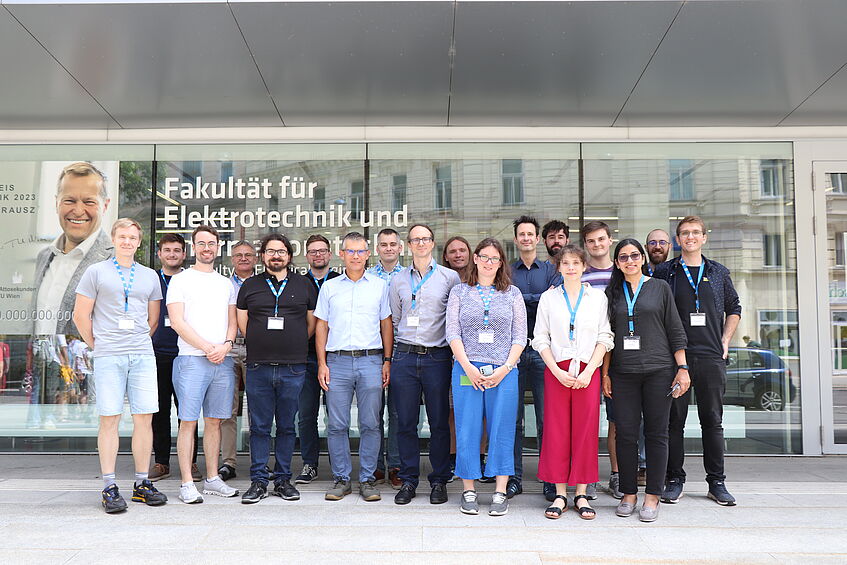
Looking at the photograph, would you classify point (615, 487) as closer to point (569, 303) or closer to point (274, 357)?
point (569, 303)

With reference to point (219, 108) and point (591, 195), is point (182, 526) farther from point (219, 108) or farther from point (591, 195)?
point (591, 195)

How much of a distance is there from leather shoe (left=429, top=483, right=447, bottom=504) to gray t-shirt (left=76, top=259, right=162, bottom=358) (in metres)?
2.22

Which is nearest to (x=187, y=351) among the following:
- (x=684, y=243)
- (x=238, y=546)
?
(x=238, y=546)

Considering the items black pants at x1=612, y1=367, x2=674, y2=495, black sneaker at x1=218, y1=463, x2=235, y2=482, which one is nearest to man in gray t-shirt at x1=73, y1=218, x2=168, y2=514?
black sneaker at x1=218, y1=463, x2=235, y2=482

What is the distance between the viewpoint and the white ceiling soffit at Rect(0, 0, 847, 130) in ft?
15.4

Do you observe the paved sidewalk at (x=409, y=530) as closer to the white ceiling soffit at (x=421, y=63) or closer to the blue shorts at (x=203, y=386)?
the blue shorts at (x=203, y=386)

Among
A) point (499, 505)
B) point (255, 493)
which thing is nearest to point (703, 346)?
point (499, 505)

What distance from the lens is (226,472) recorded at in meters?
5.50

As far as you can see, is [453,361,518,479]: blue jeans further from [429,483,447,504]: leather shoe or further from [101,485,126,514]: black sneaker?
[101,485,126,514]: black sneaker

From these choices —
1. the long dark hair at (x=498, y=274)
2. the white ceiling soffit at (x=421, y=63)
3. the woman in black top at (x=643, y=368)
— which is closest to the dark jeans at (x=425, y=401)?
the long dark hair at (x=498, y=274)

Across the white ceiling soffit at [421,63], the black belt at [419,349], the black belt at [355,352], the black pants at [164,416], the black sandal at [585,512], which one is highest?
the white ceiling soffit at [421,63]

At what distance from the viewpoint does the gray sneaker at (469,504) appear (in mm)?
4457

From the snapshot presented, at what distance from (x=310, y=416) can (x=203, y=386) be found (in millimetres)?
1037

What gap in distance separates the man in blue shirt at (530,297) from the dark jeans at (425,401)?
0.60 meters
